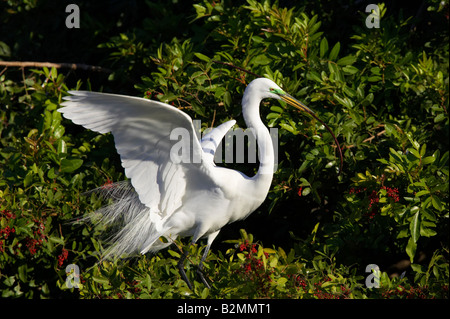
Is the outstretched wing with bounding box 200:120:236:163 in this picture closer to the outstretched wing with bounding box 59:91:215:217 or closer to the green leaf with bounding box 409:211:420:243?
the outstretched wing with bounding box 59:91:215:217

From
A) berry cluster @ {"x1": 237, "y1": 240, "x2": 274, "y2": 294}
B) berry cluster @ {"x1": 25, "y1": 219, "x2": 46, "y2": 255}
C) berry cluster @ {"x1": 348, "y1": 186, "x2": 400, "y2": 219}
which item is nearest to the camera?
berry cluster @ {"x1": 237, "y1": 240, "x2": 274, "y2": 294}

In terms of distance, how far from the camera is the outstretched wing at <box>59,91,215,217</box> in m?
3.05

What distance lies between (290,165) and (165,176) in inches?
30.7

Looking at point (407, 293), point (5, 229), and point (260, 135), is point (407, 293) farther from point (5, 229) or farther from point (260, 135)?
point (5, 229)

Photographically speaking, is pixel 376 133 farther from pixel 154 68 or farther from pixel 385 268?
pixel 154 68

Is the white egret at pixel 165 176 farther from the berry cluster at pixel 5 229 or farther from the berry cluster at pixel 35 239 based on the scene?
the berry cluster at pixel 5 229

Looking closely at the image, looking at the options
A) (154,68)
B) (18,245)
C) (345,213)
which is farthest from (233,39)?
(18,245)

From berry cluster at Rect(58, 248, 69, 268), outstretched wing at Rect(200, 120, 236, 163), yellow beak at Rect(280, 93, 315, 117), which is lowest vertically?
berry cluster at Rect(58, 248, 69, 268)

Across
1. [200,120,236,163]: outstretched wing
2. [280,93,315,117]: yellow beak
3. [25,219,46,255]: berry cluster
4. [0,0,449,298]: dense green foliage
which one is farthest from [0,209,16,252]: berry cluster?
[280,93,315,117]: yellow beak

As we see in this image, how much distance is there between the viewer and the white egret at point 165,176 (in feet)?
10.1

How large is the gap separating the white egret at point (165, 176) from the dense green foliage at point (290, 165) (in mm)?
142

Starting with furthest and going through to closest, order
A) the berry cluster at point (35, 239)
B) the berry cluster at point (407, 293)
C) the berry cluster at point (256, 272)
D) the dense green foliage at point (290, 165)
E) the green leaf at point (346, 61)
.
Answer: the green leaf at point (346, 61), the berry cluster at point (35, 239), the dense green foliage at point (290, 165), the berry cluster at point (407, 293), the berry cluster at point (256, 272)

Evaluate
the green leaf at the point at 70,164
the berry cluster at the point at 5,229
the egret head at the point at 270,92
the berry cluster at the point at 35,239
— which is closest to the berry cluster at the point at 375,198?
the egret head at the point at 270,92

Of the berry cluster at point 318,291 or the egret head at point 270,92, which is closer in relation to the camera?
the berry cluster at point 318,291
